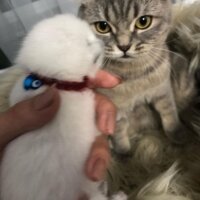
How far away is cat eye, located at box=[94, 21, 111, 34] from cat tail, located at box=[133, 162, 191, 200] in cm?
29

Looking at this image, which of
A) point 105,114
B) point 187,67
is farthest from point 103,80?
point 187,67

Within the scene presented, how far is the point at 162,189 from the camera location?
738mm

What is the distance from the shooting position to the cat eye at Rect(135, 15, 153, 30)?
753mm

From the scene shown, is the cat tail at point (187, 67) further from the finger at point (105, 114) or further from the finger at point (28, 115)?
the finger at point (28, 115)

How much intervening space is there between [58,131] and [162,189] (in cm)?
24

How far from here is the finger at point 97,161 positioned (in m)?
0.61

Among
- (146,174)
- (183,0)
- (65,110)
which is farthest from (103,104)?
(183,0)

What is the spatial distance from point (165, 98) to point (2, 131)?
14.0 inches

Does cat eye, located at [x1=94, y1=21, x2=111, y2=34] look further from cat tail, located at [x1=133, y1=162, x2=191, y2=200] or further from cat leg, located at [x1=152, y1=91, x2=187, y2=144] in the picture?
cat tail, located at [x1=133, y1=162, x2=191, y2=200]

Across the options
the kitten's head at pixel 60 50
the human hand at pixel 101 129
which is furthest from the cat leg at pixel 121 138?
the kitten's head at pixel 60 50

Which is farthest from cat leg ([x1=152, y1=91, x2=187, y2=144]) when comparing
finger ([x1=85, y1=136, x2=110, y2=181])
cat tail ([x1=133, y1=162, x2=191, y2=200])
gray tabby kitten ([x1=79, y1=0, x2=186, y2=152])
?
finger ([x1=85, y1=136, x2=110, y2=181])

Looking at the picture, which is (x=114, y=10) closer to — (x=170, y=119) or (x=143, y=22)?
(x=143, y=22)

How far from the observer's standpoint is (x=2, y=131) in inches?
25.6

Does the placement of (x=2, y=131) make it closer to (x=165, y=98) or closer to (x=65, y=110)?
(x=65, y=110)
